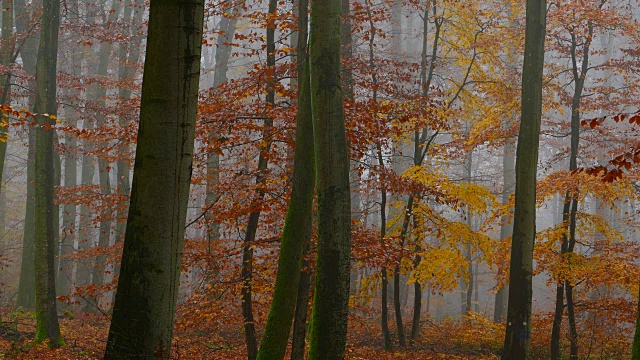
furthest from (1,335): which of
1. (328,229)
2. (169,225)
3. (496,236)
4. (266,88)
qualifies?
(496,236)

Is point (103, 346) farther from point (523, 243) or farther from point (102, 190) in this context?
point (523, 243)

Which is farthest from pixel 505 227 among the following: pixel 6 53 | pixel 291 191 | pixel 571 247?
pixel 6 53

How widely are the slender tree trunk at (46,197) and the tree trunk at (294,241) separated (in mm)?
4855

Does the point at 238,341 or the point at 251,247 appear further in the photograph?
the point at 238,341

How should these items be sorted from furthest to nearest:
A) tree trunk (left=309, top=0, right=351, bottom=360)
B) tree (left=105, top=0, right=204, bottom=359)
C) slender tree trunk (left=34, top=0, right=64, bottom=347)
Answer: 1. slender tree trunk (left=34, top=0, right=64, bottom=347)
2. tree trunk (left=309, top=0, right=351, bottom=360)
3. tree (left=105, top=0, right=204, bottom=359)

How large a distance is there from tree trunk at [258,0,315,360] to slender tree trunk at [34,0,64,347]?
485 centimetres

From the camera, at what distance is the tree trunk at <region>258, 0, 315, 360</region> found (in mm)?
7336

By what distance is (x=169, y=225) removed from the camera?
3467mm

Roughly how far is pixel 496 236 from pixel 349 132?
31.7 meters

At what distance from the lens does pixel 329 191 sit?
213 inches

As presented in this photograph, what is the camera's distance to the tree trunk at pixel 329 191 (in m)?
5.30

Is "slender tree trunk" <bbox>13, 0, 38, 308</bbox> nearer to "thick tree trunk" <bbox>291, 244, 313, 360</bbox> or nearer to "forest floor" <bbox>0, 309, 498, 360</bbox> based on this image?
"forest floor" <bbox>0, 309, 498, 360</bbox>

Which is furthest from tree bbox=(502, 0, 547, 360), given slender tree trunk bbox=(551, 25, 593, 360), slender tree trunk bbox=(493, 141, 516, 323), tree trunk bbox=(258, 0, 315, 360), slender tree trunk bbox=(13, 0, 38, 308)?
slender tree trunk bbox=(13, 0, 38, 308)

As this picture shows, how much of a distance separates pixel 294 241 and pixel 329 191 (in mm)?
2191
